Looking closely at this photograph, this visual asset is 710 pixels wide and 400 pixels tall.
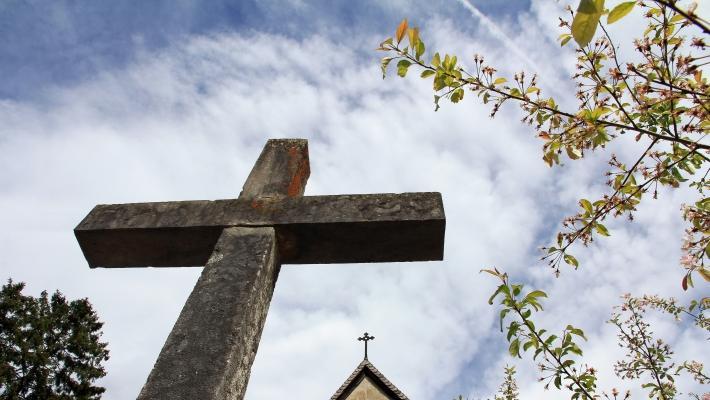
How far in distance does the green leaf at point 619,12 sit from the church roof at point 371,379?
51.5 feet

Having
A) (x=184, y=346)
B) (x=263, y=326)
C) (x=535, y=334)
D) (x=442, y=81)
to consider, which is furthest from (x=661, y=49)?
(x=184, y=346)

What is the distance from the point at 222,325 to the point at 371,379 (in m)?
15.1

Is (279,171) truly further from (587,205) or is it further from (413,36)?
(587,205)

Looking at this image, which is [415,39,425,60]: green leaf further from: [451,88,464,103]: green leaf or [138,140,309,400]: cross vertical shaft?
[138,140,309,400]: cross vertical shaft

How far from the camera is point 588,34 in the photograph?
984 millimetres

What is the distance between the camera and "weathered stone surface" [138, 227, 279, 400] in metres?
2.13

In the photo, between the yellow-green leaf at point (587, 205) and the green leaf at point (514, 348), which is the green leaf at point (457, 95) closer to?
the yellow-green leaf at point (587, 205)

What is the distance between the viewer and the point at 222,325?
7.72 ft

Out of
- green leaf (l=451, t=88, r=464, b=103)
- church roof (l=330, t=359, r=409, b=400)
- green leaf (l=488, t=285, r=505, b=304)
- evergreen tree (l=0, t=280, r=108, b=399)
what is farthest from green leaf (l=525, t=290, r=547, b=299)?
evergreen tree (l=0, t=280, r=108, b=399)

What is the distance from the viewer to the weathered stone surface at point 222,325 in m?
2.13

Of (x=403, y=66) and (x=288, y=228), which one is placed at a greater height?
(x=403, y=66)

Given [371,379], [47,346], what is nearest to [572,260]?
[371,379]

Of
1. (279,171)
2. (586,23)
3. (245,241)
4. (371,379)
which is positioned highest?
(371,379)

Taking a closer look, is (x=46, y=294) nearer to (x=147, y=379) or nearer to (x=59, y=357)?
(x=59, y=357)
